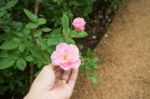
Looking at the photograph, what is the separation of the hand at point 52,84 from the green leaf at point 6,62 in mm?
474

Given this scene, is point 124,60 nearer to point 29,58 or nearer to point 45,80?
point 29,58

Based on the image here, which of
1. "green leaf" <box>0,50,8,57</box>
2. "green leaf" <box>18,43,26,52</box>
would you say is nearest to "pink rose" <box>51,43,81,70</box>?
"green leaf" <box>18,43,26,52</box>

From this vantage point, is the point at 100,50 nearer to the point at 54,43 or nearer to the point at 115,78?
the point at 115,78

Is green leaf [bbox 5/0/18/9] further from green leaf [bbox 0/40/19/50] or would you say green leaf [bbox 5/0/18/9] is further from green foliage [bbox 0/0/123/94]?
green leaf [bbox 0/40/19/50]

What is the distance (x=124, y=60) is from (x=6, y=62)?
215 cm

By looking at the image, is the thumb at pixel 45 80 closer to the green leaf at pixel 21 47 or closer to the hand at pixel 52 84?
the hand at pixel 52 84

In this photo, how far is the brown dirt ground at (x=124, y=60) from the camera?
375 cm

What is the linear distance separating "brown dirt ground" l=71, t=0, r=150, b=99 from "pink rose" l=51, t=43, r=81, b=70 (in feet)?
6.38

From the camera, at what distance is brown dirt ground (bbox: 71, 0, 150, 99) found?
3746 millimetres

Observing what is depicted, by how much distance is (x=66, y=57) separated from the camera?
1.77 meters

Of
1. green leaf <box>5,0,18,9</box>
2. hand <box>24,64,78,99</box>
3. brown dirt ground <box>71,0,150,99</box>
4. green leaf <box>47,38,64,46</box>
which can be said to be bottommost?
brown dirt ground <box>71,0,150,99</box>

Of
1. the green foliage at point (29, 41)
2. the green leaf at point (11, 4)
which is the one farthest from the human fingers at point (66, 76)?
the green leaf at point (11, 4)

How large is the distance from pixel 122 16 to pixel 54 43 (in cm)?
290

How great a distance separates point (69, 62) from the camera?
1752 mm
